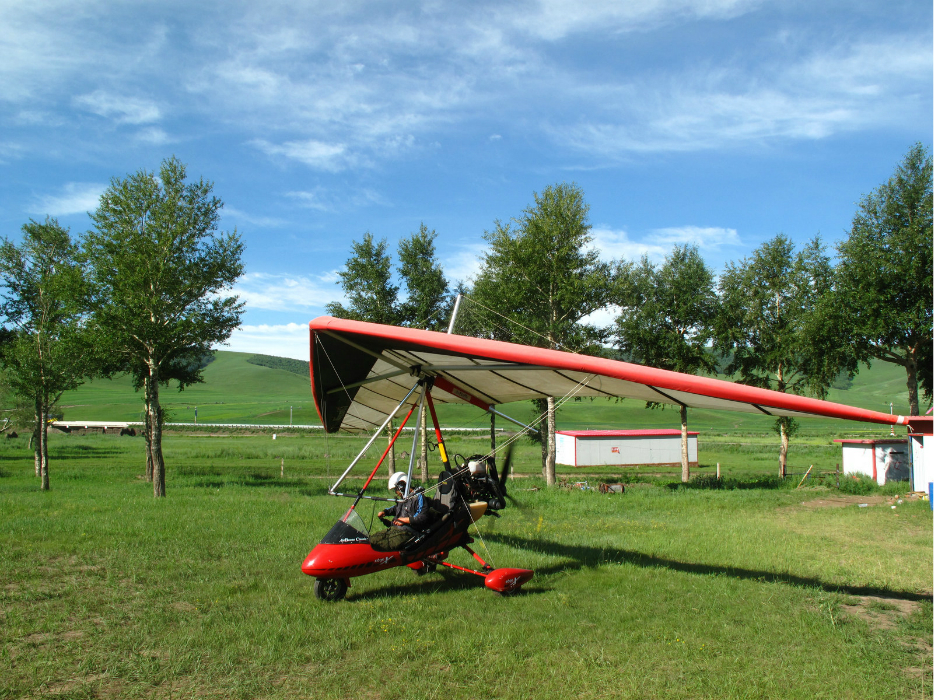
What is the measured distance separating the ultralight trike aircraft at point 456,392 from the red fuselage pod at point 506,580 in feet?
0.04

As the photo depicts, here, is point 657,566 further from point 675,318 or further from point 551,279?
point 675,318

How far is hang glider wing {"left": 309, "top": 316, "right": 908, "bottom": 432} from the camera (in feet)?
18.0

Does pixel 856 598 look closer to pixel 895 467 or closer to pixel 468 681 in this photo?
pixel 468 681

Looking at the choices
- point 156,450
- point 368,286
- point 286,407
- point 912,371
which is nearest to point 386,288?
point 368,286

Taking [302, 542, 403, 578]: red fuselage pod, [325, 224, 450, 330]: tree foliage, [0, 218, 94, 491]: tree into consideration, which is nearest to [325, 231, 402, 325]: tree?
[325, 224, 450, 330]: tree foliage

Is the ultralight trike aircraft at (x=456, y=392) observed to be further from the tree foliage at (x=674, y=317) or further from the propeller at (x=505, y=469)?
the tree foliage at (x=674, y=317)

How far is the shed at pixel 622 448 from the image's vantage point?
A: 35.2 m

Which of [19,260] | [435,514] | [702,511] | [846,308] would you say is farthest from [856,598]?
[19,260]

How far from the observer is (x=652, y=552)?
898cm

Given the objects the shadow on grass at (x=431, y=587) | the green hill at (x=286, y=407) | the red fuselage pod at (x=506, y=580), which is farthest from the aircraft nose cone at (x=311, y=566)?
the green hill at (x=286, y=407)

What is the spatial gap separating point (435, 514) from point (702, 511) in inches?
364

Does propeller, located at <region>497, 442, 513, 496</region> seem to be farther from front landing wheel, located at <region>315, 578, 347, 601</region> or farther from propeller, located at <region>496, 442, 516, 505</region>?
front landing wheel, located at <region>315, 578, 347, 601</region>

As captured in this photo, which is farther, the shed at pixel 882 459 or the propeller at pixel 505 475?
the shed at pixel 882 459

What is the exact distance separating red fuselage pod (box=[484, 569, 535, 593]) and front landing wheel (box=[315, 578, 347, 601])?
1603 mm
